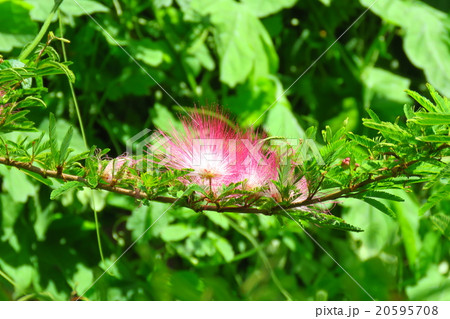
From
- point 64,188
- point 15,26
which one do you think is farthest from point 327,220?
point 15,26

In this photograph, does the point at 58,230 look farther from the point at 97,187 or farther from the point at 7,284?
the point at 97,187

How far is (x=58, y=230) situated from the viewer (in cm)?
98

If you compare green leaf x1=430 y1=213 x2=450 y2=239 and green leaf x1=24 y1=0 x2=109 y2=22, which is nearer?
green leaf x1=430 y1=213 x2=450 y2=239

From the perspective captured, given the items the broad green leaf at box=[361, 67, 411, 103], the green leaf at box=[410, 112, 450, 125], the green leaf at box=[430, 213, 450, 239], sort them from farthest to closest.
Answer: the broad green leaf at box=[361, 67, 411, 103] → the green leaf at box=[430, 213, 450, 239] → the green leaf at box=[410, 112, 450, 125]

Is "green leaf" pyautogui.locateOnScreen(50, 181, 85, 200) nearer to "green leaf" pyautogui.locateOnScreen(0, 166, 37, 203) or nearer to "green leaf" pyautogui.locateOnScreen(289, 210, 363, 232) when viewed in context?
"green leaf" pyautogui.locateOnScreen(289, 210, 363, 232)

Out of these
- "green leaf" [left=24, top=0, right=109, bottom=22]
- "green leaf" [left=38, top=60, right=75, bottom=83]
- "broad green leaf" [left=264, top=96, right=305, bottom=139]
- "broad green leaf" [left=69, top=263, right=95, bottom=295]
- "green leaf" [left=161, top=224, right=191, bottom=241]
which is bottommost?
"broad green leaf" [left=69, top=263, right=95, bottom=295]

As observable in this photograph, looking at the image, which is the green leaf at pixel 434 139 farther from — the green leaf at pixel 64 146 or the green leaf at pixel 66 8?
the green leaf at pixel 66 8

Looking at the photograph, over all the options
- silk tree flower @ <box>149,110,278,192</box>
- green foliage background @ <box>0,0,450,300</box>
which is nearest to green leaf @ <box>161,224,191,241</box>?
green foliage background @ <box>0,0,450,300</box>

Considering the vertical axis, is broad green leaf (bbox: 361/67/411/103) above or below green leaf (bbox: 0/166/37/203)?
above

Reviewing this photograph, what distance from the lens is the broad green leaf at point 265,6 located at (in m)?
0.99

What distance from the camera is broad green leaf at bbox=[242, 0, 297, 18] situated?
99 cm

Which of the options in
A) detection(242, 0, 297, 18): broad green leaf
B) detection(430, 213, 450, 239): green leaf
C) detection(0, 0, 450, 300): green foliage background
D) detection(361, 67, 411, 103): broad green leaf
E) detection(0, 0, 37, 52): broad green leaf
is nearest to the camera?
detection(430, 213, 450, 239): green leaf

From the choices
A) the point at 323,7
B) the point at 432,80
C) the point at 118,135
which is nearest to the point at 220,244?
the point at 118,135

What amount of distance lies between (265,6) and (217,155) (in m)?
0.63
